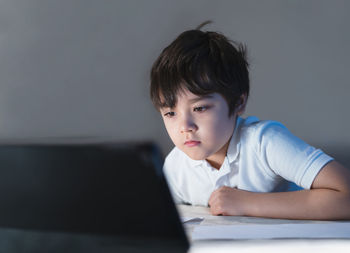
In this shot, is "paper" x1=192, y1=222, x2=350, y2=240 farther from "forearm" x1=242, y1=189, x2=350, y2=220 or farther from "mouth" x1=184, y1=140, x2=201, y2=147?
"mouth" x1=184, y1=140, x2=201, y2=147

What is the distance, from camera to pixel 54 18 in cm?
196

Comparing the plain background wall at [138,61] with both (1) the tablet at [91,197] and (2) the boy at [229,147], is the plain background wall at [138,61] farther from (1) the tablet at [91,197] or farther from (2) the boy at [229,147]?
(1) the tablet at [91,197]

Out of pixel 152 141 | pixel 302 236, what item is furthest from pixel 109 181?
pixel 302 236

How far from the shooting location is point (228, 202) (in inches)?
30.2

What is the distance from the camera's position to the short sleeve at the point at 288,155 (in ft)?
2.55

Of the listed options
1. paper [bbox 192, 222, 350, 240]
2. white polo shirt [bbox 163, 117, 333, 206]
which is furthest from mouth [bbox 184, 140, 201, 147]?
paper [bbox 192, 222, 350, 240]

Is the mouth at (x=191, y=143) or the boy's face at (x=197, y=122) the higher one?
the boy's face at (x=197, y=122)

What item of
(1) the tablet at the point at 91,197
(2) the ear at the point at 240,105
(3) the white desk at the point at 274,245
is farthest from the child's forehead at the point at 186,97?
(1) the tablet at the point at 91,197

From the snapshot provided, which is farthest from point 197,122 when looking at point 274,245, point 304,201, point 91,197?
point 91,197

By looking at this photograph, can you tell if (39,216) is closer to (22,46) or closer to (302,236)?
(302,236)

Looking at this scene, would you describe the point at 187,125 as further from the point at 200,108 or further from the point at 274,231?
the point at 274,231

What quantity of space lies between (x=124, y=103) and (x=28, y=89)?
0.54 metres

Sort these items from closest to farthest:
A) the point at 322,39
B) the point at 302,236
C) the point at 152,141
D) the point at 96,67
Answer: the point at 152,141 < the point at 302,236 < the point at 322,39 < the point at 96,67

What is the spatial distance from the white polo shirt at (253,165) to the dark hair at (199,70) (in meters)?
0.09
